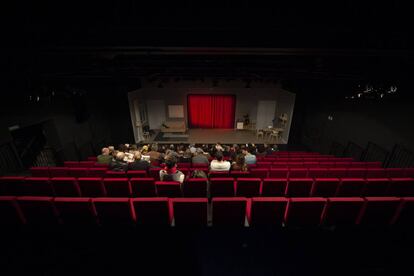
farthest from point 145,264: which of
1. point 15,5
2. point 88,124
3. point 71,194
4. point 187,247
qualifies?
point 88,124

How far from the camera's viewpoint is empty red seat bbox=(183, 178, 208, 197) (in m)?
3.41

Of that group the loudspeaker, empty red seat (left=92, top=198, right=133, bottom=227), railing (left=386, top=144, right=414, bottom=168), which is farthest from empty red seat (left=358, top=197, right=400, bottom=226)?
the loudspeaker

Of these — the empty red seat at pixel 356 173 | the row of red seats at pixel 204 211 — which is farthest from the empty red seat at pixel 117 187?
the empty red seat at pixel 356 173

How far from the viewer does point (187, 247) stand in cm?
288

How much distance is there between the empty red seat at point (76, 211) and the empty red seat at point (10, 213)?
65 centimetres

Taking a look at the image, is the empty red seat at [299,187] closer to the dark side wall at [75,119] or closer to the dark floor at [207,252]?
the dark floor at [207,252]

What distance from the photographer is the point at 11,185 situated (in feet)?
12.0

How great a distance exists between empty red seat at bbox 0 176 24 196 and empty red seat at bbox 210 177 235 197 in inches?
151

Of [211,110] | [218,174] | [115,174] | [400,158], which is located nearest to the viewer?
[218,174]

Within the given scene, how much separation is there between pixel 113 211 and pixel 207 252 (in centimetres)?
171

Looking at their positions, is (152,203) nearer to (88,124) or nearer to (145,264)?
(145,264)

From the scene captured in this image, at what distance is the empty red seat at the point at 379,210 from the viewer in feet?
A: 9.67

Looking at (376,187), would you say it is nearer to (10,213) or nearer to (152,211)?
(152,211)

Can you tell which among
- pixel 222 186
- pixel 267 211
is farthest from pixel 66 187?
pixel 267 211
